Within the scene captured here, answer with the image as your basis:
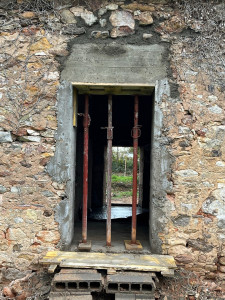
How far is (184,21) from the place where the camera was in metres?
3.08

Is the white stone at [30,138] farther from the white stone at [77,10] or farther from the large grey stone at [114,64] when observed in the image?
the white stone at [77,10]

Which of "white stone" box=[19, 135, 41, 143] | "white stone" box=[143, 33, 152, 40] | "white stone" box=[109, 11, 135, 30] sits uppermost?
"white stone" box=[109, 11, 135, 30]

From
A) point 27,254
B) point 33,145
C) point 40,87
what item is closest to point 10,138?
point 33,145

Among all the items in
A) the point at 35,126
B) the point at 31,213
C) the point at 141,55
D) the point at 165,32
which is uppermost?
the point at 165,32

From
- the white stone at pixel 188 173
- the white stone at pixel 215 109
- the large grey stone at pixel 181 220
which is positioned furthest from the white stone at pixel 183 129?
the large grey stone at pixel 181 220

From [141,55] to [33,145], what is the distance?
1647mm

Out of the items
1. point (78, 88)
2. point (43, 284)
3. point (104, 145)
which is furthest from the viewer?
point (104, 145)

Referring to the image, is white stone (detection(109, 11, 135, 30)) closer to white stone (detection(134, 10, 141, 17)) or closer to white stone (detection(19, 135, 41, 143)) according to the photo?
white stone (detection(134, 10, 141, 17))

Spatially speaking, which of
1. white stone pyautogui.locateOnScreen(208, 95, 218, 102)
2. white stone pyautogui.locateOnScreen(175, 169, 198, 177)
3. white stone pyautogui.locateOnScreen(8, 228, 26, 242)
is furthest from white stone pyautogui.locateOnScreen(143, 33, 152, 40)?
white stone pyautogui.locateOnScreen(8, 228, 26, 242)

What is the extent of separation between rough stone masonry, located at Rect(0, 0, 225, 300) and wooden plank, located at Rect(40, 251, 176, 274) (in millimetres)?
171

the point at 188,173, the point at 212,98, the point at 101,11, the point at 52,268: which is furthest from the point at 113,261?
the point at 101,11

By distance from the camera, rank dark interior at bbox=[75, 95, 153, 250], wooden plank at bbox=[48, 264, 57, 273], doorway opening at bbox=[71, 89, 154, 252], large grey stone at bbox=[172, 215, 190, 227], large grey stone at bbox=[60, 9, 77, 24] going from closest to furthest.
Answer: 1. wooden plank at bbox=[48, 264, 57, 273]
2. large grey stone at bbox=[172, 215, 190, 227]
3. large grey stone at bbox=[60, 9, 77, 24]
4. doorway opening at bbox=[71, 89, 154, 252]
5. dark interior at bbox=[75, 95, 153, 250]

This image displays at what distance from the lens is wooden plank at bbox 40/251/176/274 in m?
2.71

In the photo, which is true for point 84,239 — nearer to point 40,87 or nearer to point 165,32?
point 40,87
